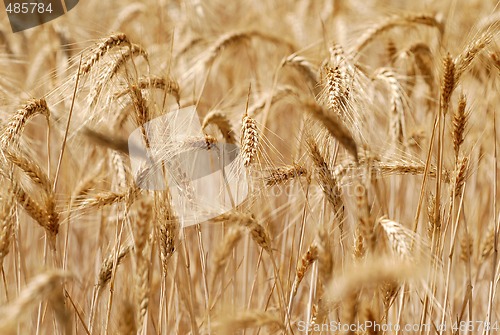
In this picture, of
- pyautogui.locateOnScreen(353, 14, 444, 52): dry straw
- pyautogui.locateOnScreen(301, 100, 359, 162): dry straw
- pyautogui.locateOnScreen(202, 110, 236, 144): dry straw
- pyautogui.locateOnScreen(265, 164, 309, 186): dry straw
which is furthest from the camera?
pyautogui.locateOnScreen(353, 14, 444, 52): dry straw

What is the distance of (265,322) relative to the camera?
128 centimetres

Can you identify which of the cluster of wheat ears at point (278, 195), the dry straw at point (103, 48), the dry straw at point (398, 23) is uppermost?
the dry straw at point (398, 23)

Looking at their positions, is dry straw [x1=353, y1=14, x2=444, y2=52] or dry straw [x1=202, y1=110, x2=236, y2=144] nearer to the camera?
dry straw [x1=202, y1=110, x2=236, y2=144]

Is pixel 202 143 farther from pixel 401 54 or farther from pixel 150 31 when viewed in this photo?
pixel 150 31

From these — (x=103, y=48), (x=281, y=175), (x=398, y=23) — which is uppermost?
(x=398, y=23)

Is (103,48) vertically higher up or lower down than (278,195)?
higher up

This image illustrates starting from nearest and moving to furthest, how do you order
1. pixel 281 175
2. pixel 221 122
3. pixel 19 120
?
pixel 19 120 → pixel 281 175 → pixel 221 122

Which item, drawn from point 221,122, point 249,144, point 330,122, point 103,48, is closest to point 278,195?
point 221,122

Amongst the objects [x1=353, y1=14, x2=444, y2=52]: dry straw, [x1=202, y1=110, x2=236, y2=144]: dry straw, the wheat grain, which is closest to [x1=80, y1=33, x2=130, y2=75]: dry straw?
[x1=202, y1=110, x2=236, y2=144]: dry straw

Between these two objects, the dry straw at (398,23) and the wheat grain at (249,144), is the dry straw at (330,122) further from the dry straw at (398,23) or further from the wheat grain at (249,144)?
the dry straw at (398,23)

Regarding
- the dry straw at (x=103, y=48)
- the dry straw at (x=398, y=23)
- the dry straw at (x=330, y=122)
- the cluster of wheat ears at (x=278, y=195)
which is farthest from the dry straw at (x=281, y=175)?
the dry straw at (x=398, y=23)

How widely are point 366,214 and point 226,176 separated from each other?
2.14ft

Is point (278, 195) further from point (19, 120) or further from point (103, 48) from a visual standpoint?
point (19, 120)

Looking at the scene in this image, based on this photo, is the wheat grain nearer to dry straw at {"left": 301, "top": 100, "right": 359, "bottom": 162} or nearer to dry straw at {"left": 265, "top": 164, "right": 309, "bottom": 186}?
dry straw at {"left": 265, "top": 164, "right": 309, "bottom": 186}
